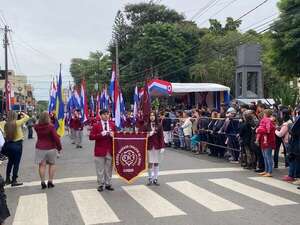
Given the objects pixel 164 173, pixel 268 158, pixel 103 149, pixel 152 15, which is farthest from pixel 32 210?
pixel 152 15

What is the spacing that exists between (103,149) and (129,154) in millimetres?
721

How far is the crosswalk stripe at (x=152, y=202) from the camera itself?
8242 millimetres

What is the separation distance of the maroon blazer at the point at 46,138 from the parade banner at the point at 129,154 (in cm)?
144

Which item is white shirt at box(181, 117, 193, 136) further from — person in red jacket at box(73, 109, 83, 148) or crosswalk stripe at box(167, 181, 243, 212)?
crosswalk stripe at box(167, 181, 243, 212)

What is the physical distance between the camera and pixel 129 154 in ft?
36.3

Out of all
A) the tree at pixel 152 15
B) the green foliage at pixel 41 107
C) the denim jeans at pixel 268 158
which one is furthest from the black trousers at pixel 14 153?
the tree at pixel 152 15

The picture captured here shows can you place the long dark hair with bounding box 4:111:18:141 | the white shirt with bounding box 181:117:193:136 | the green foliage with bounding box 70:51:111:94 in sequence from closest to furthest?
the long dark hair with bounding box 4:111:18:141
the white shirt with bounding box 181:117:193:136
the green foliage with bounding box 70:51:111:94

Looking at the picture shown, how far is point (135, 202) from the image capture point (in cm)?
927

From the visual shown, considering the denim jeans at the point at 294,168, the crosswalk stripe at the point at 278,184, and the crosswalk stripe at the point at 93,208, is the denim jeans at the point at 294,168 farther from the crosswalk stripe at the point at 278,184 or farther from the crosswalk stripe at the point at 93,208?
the crosswalk stripe at the point at 93,208

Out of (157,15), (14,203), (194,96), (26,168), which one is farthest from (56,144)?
(157,15)

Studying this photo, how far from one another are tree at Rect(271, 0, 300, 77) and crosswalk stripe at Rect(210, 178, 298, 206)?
14366mm

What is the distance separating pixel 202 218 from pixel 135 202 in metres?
1.85

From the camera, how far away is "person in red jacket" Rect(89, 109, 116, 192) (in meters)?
10.6

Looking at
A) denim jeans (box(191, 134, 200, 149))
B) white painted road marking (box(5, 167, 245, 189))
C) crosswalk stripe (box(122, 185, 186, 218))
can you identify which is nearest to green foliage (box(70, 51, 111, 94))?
denim jeans (box(191, 134, 200, 149))
